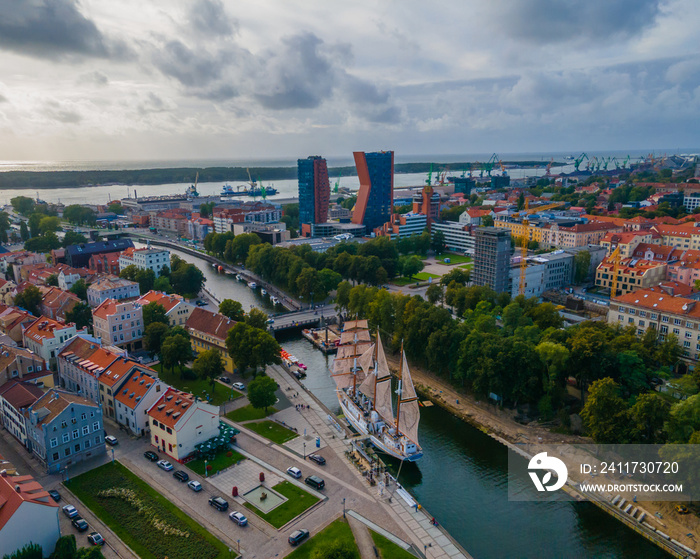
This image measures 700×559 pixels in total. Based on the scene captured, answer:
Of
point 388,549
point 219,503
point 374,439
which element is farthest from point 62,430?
point 388,549

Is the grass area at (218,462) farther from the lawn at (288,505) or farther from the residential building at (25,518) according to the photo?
the residential building at (25,518)

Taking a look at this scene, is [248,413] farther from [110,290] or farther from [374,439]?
[110,290]

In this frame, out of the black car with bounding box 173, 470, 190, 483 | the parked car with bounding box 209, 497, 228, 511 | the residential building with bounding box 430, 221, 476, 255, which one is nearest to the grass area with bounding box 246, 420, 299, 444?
the black car with bounding box 173, 470, 190, 483

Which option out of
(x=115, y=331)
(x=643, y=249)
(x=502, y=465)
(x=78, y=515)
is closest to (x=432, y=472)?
(x=502, y=465)

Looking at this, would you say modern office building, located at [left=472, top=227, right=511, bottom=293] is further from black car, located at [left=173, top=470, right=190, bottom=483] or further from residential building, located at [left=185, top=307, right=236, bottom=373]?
black car, located at [left=173, top=470, right=190, bottom=483]

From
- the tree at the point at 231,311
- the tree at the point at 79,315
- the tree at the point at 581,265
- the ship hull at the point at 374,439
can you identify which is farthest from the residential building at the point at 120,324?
the tree at the point at 581,265

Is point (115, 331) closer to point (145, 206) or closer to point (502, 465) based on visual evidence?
point (502, 465)

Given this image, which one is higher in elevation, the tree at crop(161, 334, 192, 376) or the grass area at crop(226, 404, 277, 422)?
the tree at crop(161, 334, 192, 376)
